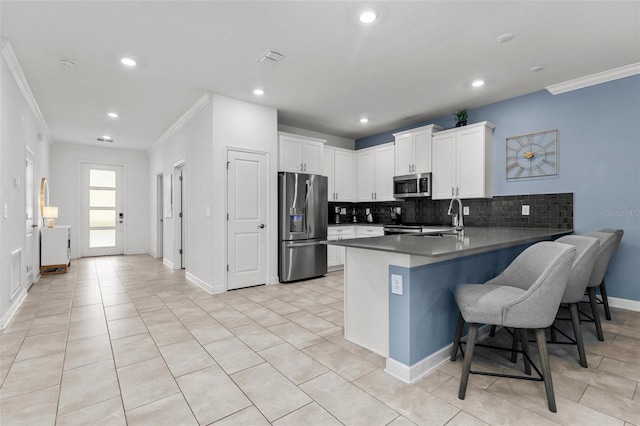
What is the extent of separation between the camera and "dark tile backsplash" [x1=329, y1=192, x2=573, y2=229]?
400cm

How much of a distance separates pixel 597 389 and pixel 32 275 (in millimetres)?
6637

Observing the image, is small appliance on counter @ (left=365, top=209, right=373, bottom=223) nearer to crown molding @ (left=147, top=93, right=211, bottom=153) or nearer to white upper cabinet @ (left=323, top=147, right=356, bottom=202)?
white upper cabinet @ (left=323, top=147, right=356, bottom=202)

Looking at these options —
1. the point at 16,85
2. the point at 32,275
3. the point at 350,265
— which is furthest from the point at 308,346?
the point at 32,275

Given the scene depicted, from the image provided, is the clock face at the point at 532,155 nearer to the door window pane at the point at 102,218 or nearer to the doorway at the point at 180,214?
the doorway at the point at 180,214

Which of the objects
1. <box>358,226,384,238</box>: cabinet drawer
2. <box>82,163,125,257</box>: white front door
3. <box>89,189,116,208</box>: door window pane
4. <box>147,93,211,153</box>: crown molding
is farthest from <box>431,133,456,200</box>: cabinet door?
<box>89,189,116,208</box>: door window pane

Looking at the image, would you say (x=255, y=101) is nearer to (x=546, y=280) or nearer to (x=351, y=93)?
(x=351, y=93)

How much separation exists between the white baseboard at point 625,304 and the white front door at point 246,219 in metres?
4.39

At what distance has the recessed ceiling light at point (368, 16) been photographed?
8.13ft

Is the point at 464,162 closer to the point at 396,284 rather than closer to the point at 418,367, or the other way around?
the point at 396,284

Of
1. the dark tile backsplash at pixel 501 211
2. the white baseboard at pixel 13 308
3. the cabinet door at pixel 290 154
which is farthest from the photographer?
the cabinet door at pixel 290 154

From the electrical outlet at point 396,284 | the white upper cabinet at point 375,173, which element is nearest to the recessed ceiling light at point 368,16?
the electrical outlet at point 396,284

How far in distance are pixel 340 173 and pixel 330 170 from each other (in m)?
0.27

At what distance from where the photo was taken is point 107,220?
7.76 meters

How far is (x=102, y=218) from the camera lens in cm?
769
